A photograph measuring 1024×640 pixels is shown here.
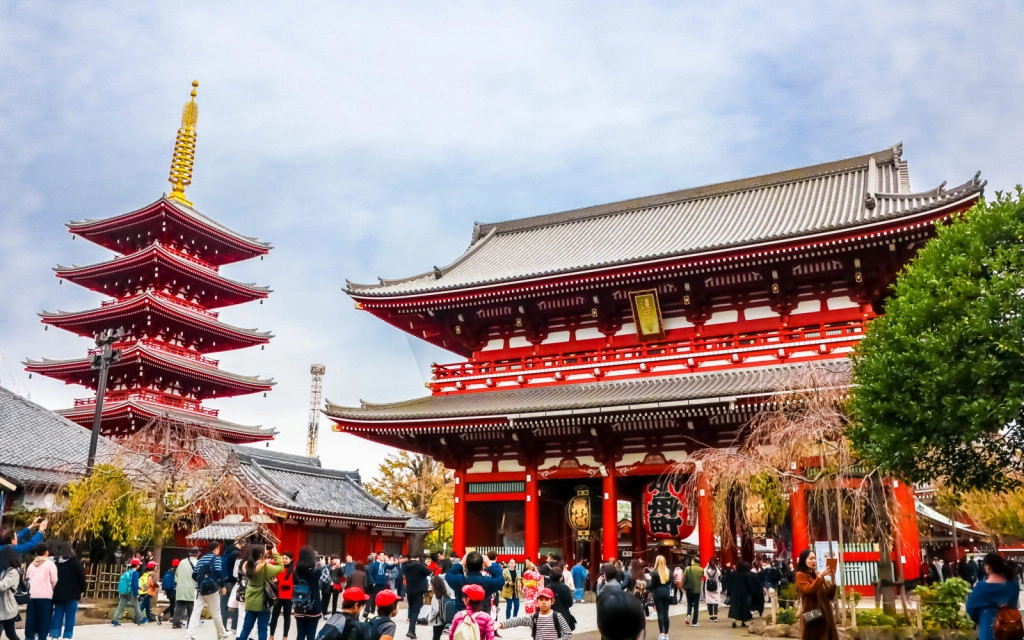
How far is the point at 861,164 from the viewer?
29.5 m

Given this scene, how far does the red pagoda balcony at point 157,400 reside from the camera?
43125 mm

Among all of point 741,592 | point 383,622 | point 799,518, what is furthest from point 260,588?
point 799,518

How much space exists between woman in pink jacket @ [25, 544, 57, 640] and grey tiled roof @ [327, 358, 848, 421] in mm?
12718

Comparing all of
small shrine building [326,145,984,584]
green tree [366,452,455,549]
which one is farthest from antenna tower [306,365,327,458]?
small shrine building [326,145,984,584]

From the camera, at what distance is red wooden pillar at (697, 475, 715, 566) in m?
21.5

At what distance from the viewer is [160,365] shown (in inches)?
1690

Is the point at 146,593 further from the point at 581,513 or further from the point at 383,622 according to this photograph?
the point at 383,622

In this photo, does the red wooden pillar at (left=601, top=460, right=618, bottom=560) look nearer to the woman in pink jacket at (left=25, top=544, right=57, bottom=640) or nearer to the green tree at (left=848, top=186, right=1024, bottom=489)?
the green tree at (left=848, top=186, right=1024, bottom=489)

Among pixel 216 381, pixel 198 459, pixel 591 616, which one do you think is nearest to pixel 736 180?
Result: pixel 591 616

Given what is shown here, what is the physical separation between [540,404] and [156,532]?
33.7ft

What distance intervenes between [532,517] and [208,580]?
37.7ft

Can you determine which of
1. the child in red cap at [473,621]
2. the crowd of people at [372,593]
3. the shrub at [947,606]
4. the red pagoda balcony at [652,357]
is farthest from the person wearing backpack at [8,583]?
the red pagoda balcony at [652,357]

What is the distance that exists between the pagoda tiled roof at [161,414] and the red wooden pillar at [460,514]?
17566 mm

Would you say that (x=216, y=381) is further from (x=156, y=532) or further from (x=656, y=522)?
(x=656, y=522)
